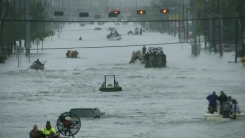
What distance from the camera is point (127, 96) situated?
69.2 metres

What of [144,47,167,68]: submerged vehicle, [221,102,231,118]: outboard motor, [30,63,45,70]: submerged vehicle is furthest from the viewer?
[144,47,167,68]: submerged vehicle

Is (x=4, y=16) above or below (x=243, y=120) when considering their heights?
above

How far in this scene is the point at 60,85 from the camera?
260 ft

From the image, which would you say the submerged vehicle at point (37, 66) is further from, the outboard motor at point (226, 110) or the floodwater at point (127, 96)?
the outboard motor at point (226, 110)

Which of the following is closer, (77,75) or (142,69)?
(77,75)

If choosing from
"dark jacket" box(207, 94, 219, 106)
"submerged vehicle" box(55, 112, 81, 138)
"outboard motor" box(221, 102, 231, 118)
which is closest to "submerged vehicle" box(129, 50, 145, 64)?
"dark jacket" box(207, 94, 219, 106)

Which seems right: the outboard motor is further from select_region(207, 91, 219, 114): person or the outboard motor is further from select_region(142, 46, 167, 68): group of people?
select_region(142, 46, 167, 68): group of people

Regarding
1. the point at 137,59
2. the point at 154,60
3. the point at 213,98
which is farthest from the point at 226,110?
the point at 137,59

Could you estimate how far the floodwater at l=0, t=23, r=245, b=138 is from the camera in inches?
1961

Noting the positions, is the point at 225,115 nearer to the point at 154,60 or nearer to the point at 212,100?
the point at 212,100

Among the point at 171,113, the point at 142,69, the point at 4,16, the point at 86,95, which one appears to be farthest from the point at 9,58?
the point at 171,113

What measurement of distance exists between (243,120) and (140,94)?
765 inches

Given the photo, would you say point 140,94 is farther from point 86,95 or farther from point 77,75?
point 77,75

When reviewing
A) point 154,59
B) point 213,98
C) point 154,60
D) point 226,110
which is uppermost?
point 154,59
